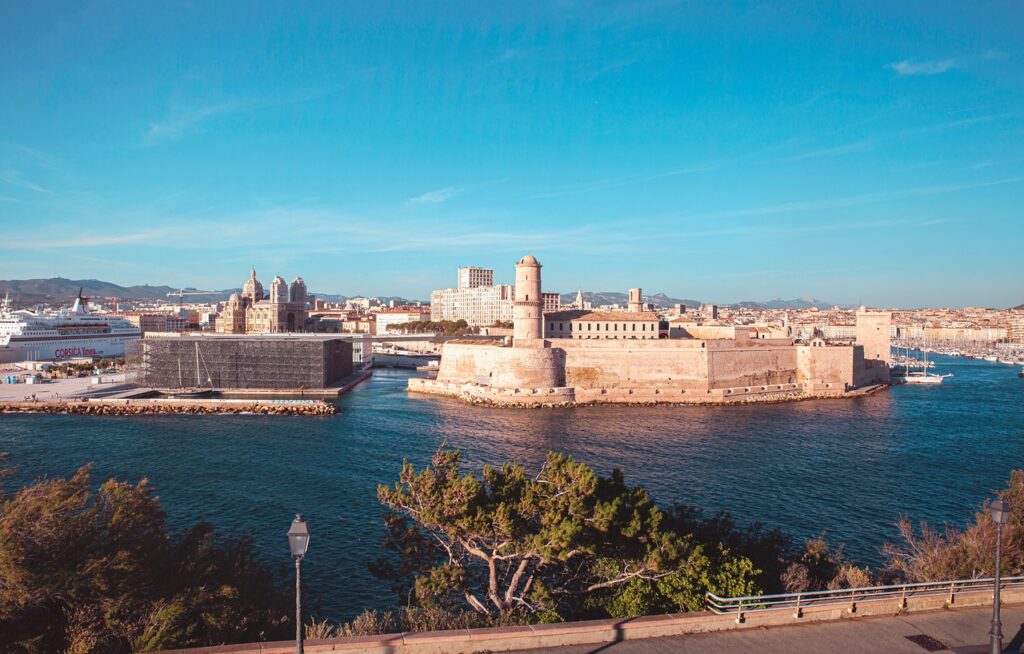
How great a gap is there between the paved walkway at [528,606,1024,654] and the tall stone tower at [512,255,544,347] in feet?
92.9

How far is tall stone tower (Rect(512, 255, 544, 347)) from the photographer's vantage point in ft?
111

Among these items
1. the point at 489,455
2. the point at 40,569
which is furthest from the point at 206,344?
the point at 40,569

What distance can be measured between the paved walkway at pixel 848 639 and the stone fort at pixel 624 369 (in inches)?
1045

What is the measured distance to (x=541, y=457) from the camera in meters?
21.0

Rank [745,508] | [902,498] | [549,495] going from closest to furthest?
A: [549,495]
[745,508]
[902,498]

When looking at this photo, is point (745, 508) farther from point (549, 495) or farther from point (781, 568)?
point (549, 495)

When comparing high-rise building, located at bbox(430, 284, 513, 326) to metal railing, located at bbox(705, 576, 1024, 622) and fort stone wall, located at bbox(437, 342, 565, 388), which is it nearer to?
fort stone wall, located at bbox(437, 342, 565, 388)

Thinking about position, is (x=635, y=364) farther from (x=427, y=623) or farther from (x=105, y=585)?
(x=105, y=585)

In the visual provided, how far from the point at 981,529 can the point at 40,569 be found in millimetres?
11164

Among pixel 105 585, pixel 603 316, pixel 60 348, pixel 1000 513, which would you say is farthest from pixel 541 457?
pixel 60 348

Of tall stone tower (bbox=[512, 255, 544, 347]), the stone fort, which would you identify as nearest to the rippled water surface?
the stone fort

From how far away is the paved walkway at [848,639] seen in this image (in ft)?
16.6

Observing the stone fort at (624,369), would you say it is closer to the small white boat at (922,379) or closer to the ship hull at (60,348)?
the small white boat at (922,379)

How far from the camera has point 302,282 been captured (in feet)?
366
